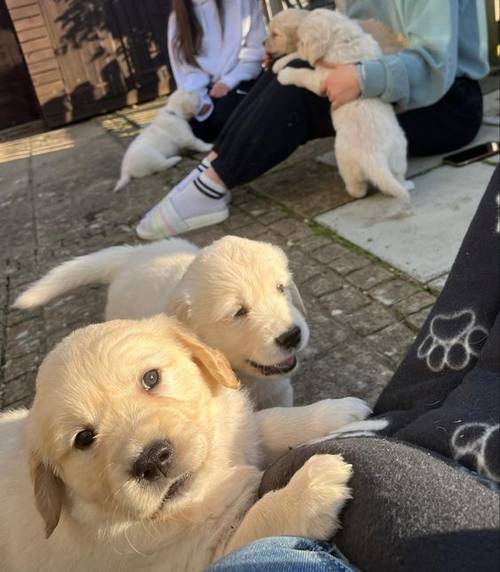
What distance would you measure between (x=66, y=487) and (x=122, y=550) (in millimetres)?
197

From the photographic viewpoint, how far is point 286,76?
3.66m

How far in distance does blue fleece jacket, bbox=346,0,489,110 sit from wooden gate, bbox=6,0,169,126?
6.76 metres

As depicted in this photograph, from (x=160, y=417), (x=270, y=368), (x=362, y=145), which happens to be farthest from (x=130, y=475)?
(x=362, y=145)

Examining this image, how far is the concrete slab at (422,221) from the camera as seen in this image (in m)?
2.73

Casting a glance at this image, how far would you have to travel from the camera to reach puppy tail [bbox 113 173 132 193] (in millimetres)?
5227

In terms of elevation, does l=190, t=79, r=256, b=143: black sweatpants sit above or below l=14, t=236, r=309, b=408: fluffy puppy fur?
below

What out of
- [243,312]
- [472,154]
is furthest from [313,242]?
[243,312]

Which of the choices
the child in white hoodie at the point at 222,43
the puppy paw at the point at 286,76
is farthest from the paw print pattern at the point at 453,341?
the child in white hoodie at the point at 222,43

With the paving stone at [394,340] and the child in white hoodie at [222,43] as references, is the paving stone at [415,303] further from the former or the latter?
the child in white hoodie at [222,43]

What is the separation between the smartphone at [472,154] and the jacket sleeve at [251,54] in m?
2.40

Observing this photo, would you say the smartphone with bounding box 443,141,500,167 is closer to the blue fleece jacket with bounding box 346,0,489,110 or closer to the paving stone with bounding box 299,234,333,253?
the blue fleece jacket with bounding box 346,0,489,110

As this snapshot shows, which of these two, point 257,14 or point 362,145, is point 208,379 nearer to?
point 362,145

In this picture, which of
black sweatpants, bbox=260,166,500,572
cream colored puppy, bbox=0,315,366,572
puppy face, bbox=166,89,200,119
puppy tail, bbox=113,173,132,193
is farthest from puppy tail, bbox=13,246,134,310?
puppy face, bbox=166,89,200,119

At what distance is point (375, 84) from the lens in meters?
3.35
